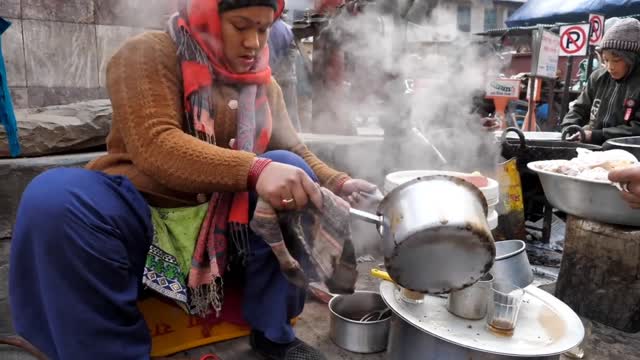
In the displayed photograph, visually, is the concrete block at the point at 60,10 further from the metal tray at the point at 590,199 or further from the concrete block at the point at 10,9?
the metal tray at the point at 590,199

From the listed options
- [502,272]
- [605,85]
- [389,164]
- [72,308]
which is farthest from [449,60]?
[72,308]

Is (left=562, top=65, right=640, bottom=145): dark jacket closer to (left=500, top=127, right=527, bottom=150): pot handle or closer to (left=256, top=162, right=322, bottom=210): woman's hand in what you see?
(left=500, top=127, right=527, bottom=150): pot handle

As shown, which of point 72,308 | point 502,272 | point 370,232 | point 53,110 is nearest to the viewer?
point 72,308

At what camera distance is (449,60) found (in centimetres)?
383

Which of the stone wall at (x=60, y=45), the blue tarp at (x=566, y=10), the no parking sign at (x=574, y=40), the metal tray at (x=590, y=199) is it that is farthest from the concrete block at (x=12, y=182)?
the blue tarp at (x=566, y=10)

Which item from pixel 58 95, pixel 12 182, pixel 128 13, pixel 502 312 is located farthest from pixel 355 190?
pixel 58 95

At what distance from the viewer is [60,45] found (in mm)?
3555

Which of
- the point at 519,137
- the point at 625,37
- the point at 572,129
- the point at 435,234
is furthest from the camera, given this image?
the point at 625,37

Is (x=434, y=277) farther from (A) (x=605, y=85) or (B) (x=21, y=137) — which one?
(A) (x=605, y=85)

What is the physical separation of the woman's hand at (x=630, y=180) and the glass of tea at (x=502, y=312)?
682 mm

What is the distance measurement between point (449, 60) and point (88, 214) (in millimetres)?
3216

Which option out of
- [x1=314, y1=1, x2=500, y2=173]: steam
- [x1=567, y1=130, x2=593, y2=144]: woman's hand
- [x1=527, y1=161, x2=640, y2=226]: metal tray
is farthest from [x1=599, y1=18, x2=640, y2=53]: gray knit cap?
[x1=527, y1=161, x2=640, y2=226]: metal tray

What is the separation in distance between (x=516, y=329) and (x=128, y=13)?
3.23 m

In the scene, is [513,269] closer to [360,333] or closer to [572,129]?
[360,333]
